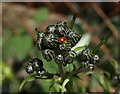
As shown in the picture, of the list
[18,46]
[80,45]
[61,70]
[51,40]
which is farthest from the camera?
[18,46]

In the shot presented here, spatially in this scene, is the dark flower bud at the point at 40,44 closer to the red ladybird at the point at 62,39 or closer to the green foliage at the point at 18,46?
the red ladybird at the point at 62,39

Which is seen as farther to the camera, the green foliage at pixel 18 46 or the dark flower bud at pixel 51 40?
the green foliage at pixel 18 46

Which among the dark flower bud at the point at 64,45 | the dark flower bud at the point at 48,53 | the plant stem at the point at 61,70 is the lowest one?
the plant stem at the point at 61,70

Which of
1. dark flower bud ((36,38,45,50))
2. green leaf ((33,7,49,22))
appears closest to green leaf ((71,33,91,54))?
dark flower bud ((36,38,45,50))

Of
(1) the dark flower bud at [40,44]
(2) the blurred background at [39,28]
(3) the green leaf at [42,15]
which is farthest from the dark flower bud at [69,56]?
(3) the green leaf at [42,15]

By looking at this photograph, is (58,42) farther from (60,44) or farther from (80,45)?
(80,45)

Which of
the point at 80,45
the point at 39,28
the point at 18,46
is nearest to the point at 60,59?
the point at 80,45
